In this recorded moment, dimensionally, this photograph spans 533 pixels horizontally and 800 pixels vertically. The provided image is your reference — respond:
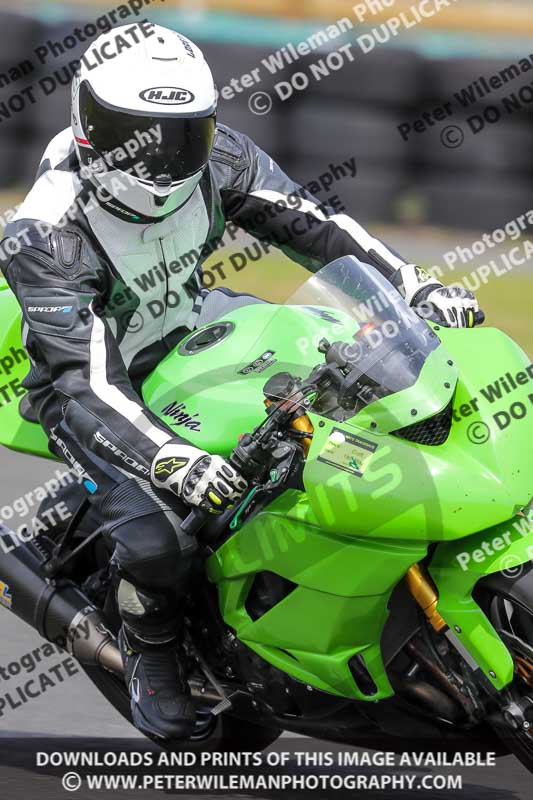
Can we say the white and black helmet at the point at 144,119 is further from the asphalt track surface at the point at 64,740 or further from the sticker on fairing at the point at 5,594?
the asphalt track surface at the point at 64,740

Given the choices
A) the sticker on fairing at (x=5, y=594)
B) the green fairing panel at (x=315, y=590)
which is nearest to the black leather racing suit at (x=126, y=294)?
the green fairing panel at (x=315, y=590)

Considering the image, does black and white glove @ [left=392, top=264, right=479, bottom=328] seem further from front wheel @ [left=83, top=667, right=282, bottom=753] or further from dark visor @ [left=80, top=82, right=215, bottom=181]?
front wheel @ [left=83, top=667, right=282, bottom=753]

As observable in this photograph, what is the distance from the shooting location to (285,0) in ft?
52.5

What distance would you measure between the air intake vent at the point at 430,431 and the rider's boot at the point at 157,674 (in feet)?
3.23

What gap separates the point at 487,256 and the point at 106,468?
915 cm

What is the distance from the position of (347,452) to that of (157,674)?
1099mm

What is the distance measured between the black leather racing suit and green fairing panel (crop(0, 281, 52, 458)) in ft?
0.64

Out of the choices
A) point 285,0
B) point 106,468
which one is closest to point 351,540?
point 106,468

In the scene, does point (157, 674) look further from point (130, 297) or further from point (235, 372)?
point (130, 297)

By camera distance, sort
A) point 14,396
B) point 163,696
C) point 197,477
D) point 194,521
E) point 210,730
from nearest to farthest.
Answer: point 197,477, point 194,521, point 163,696, point 210,730, point 14,396

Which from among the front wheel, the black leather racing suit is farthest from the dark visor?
the front wheel

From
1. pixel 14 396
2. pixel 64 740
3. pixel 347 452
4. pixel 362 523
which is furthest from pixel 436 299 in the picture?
pixel 64 740

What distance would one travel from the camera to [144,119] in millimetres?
4066

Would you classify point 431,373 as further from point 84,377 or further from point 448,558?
point 84,377
